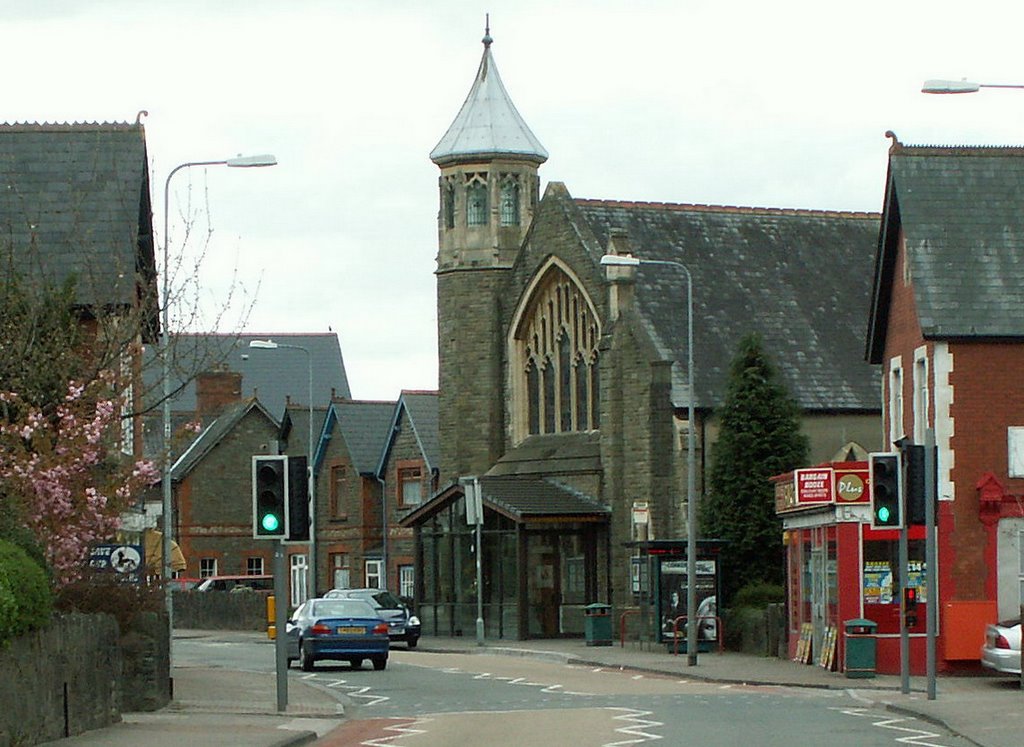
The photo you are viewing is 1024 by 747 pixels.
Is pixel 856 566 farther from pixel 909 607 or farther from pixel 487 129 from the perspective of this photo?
pixel 487 129

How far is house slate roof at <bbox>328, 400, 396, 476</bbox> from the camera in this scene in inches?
2869

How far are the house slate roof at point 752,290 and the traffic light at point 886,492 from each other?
24338mm

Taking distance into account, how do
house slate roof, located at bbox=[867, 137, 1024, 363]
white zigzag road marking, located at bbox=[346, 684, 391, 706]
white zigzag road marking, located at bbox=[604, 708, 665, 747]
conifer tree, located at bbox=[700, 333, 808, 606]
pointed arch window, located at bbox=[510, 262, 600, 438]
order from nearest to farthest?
1. white zigzag road marking, located at bbox=[604, 708, 665, 747]
2. white zigzag road marking, located at bbox=[346, 684, 391, 706]
3. house slate roof, located at bbox=[867, 137, 1024, 363]
4. conifer tree, located at bbox=[700, 333, 808, 606]
5. pointed arch window, located at bbox=[510, 262, 600, 438]

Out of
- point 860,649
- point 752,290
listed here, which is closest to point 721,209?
point 752,290

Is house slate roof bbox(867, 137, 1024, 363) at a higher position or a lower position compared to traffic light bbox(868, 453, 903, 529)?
higher

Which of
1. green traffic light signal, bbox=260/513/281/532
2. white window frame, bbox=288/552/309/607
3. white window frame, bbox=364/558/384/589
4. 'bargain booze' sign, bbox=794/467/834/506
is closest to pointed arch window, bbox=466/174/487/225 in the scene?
white window frame, bbox=364/558/384/589

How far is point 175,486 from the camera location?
266 ft

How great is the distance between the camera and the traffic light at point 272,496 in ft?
87.8

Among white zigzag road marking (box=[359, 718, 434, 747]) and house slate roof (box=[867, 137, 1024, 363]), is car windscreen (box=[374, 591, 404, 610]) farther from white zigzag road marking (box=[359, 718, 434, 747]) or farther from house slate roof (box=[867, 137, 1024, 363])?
white zigzag road marking (box=[359, 718, 434, 747])

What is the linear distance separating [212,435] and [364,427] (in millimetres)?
10071

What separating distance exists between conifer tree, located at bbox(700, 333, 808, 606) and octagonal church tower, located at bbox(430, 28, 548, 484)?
44.3ft

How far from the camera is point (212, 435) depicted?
81938mm

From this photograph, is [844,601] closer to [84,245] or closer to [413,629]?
[84,245]

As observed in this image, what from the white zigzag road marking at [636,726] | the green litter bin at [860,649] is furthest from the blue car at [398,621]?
the white zigzag road marking at [636,726]
